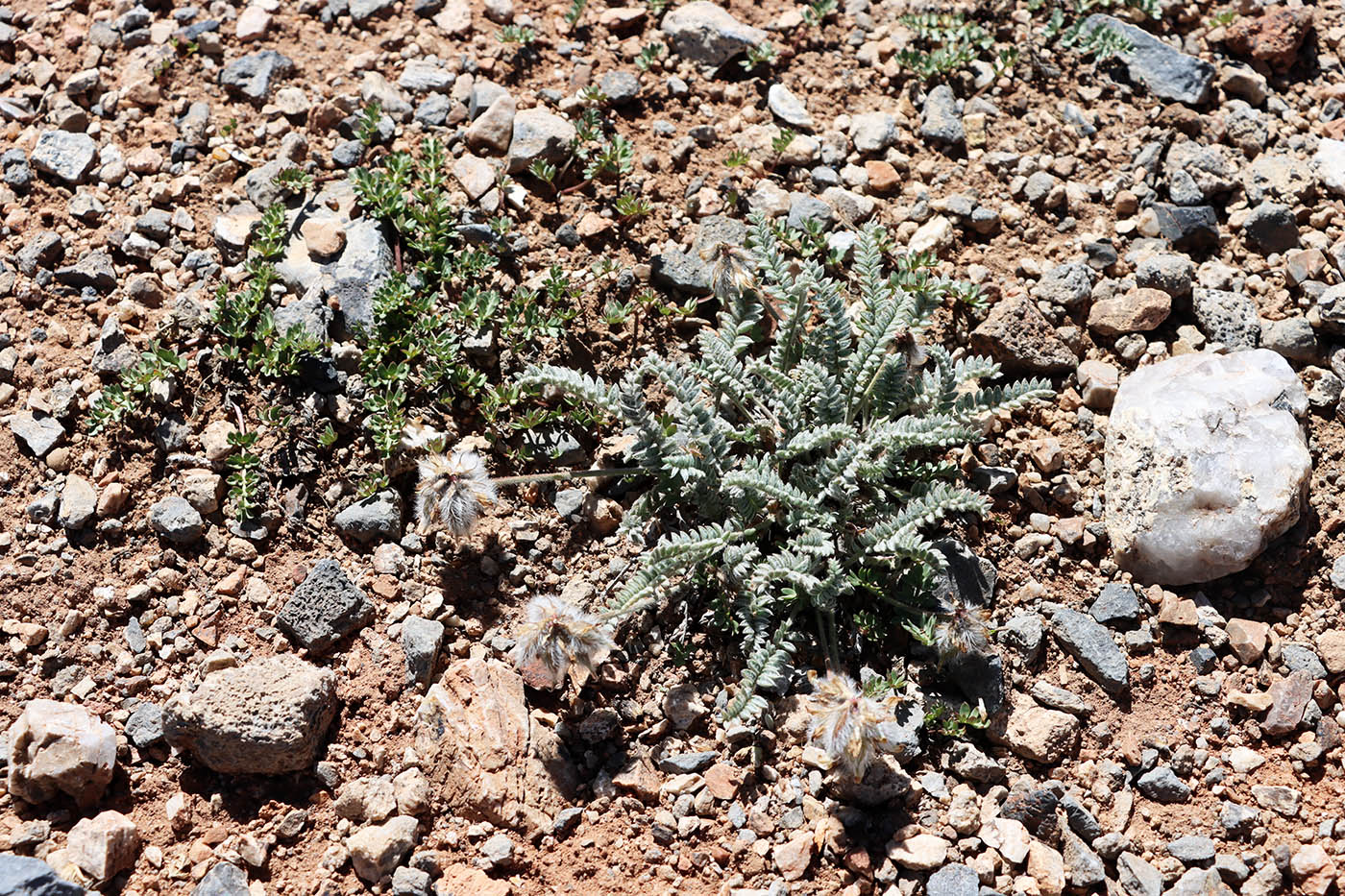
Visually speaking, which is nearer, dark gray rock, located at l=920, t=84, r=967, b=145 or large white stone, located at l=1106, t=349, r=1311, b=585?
large white stone, located at l=1106, t=349, r=1311, b=585

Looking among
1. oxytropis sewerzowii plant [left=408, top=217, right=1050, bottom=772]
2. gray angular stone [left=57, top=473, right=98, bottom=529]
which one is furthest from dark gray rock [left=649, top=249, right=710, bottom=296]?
gray angular stone [left=57, top=473, right=98, bottom=529]

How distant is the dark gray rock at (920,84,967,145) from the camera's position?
15.9 feet

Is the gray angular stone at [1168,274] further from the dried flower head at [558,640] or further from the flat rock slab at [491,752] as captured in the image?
the flat rock slab at [491,752]

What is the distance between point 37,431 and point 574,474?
6.36ft

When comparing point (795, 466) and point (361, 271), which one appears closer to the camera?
point (795, 466)

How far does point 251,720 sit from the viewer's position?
11.2 feet

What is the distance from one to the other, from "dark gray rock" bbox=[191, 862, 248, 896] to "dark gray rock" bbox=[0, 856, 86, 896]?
32 cm

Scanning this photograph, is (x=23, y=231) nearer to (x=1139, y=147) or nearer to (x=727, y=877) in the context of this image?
(x=727, y=877)

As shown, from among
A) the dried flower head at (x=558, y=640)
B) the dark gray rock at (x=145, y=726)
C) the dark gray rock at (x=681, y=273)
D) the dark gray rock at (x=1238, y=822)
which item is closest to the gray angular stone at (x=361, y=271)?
the dark gray rock at (x=681, y=273)

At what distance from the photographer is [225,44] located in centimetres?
507

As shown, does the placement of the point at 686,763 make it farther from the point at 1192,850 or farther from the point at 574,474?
the point at 1192,850

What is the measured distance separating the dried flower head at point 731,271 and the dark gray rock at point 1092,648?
5.22ft

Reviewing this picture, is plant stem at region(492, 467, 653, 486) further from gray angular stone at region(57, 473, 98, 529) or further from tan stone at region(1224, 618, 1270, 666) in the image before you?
tan stone at region(1224, 618, 1270, 666)

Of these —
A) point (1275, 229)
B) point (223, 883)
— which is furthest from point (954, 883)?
point (1275, 229)
